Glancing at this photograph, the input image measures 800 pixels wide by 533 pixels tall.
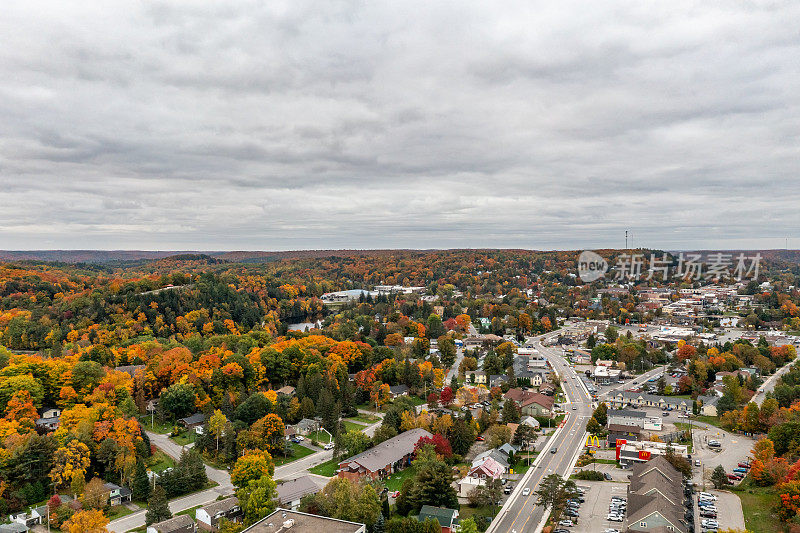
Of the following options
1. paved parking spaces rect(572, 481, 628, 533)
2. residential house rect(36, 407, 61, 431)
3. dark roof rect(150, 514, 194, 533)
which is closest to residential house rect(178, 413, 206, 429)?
residential house rect(36, 407, 61, 431)

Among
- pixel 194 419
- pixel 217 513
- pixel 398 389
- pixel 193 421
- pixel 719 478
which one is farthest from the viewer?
pixel 398 389

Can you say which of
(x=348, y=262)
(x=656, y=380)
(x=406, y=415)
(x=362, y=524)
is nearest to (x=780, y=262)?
(x=348, y=262)

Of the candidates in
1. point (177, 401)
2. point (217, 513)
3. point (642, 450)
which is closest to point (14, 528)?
point (217, 513)

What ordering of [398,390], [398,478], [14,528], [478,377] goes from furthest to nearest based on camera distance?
[478,377]
[398,390]
[398,478]
[14,528]

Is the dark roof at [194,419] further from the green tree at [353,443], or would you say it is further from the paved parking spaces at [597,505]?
the paved parking spaces at [597,505]

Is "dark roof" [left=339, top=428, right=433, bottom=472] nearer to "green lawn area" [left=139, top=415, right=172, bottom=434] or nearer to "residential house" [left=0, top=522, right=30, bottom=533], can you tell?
"green lawn area" [left=139, top=415, right=172, bottom=434]

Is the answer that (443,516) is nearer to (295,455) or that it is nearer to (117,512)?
(295,455)

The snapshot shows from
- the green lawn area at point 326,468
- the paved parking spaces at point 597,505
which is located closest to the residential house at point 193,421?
the green lawn area at point 326,468
